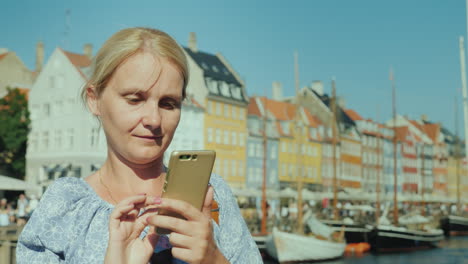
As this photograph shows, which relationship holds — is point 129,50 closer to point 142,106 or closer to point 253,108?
point 142,106

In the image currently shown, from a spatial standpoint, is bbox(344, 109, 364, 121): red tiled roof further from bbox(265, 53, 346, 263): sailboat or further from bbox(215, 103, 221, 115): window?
bbox(265, 53, 346, 263): sailboat

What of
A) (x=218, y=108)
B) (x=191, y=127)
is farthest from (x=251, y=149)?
(x=191, y=127)

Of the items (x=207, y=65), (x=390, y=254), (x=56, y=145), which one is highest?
(x=207, y=65)

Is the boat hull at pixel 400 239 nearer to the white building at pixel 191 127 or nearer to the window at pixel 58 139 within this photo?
the white building at pixel 191 127

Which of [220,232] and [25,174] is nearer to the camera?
[220,232]

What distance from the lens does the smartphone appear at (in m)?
1.24

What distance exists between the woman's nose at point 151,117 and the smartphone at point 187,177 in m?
0.22

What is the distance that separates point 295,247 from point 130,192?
2439 centimetres

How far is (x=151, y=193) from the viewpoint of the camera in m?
1.56

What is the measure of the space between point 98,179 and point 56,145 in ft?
126

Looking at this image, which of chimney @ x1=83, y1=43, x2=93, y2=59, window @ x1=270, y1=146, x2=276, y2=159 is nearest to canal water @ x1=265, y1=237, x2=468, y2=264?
window @ x1=270, y1=146, x2=276, y2=159

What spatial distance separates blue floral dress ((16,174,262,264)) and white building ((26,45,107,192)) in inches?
1375

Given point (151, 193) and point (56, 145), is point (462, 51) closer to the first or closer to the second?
point (151, 193)

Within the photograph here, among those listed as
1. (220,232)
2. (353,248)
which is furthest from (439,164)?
(220,232)
